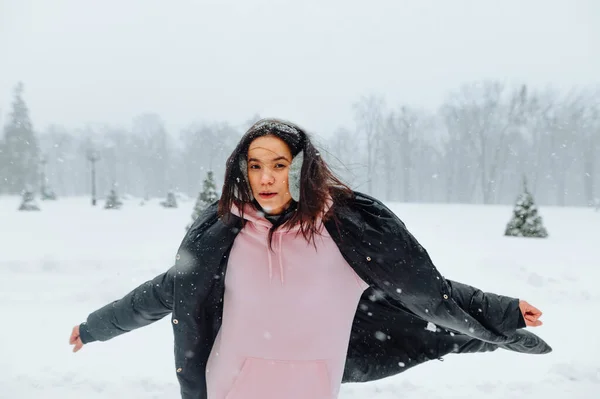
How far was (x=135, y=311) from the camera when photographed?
2377 millimetres

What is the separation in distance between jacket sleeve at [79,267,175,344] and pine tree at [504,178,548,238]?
48.4 ft

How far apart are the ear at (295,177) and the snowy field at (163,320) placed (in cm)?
274

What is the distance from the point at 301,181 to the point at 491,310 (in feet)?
3.79

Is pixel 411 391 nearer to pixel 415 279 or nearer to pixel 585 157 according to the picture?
pixel 415 279

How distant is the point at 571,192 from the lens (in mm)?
52500

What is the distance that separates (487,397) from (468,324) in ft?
7.72

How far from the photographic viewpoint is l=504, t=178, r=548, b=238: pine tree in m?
14.7

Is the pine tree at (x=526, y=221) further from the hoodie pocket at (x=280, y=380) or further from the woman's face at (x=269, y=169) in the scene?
the woman's face at (x=269, y=169)

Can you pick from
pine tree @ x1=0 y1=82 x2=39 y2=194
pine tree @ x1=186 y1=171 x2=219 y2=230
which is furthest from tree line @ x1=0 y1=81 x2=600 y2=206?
pine tree @ x1=186 y1=171 x2=219 y2=230

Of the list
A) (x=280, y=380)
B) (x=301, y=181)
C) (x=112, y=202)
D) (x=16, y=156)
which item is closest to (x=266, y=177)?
(x=301, y=181)

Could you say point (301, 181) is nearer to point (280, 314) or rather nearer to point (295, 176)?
point (295, 176)

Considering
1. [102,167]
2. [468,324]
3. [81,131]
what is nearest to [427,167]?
[102,167]

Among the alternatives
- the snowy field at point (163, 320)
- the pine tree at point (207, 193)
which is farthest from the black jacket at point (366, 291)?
the pine tree at point (207, 193)

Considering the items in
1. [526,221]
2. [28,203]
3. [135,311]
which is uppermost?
[135,311]
